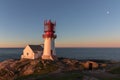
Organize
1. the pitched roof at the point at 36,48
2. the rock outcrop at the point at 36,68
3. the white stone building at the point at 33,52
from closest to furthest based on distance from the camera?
1. the rock outcrop at the point at 36,68
2. the white stone building at the point at 33,52
3. the pitched roof at the point at 36,48

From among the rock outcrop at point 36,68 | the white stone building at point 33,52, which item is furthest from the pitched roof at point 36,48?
the rock outcrop at point 36,68

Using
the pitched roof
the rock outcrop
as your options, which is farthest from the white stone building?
the rock outcrop

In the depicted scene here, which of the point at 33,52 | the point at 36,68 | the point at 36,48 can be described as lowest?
the point at 36,68

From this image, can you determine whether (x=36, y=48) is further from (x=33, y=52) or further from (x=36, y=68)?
(x=36, y=68)

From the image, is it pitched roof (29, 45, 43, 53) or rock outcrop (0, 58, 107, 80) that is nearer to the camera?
rock outcrop (0, 58, 107, 80)

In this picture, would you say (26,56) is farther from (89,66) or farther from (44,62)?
(89,66)

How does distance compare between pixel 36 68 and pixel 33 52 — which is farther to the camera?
pixel 33 52

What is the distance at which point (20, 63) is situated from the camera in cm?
6400

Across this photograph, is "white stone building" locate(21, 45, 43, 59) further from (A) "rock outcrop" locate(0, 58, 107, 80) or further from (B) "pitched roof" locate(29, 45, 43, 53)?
(A) "rock outcrop" locate(0, 58, 107, 80)

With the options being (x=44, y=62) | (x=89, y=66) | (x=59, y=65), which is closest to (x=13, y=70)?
(x=44, y=62)

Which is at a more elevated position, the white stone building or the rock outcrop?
the white stone building

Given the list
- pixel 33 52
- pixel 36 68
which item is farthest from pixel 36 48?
pixel 36 68

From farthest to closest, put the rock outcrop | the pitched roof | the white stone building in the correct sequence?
the pitched roof → the white stone building → the rock outcrop

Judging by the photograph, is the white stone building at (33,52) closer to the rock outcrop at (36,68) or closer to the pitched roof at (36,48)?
the pitched roof at (36,48)
